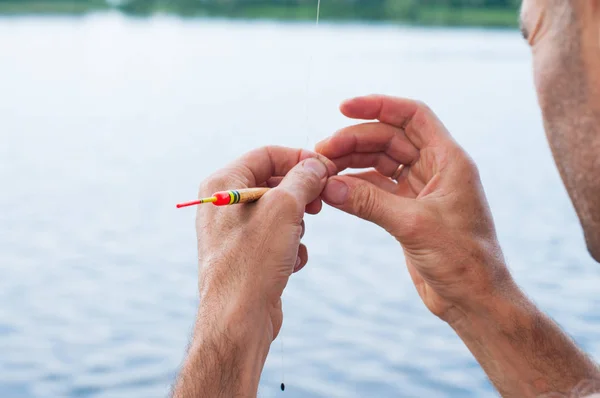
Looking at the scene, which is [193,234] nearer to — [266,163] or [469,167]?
[266,163]

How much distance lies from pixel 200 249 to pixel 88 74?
2136cm

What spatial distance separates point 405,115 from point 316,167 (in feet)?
1.10

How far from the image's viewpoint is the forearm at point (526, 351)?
2102mm

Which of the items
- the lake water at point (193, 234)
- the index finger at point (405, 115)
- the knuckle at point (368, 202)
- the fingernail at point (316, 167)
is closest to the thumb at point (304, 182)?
the fingernail at point (316, 167)

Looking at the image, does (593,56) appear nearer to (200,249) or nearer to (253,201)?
(253,201)

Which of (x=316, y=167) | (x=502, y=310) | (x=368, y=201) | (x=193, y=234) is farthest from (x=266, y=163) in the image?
(x=193, y=234)

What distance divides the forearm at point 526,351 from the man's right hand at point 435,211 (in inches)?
1.8

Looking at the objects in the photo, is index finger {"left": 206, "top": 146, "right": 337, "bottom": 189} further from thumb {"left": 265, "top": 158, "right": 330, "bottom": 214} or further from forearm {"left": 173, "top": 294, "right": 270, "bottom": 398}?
forearm {"left": 173, "top": 294, "right": 270, "bottom": 398}

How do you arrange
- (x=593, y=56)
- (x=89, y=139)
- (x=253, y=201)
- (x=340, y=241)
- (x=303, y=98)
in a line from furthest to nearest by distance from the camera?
(x=303, y=98) → (x=89, y=139) → (x=340, y=241) → (x=253, y=201) → (x=593, y=56)

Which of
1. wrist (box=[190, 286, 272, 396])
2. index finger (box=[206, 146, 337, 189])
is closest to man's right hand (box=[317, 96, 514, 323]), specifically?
index finger (box=[206, 146, 337, 189])

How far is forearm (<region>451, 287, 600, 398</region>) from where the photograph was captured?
210 centimetres

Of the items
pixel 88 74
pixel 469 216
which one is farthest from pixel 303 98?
pixel 469 216

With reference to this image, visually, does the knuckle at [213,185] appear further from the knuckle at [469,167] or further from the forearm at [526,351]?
the forearm at [526,351]

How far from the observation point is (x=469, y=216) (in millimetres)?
2174
